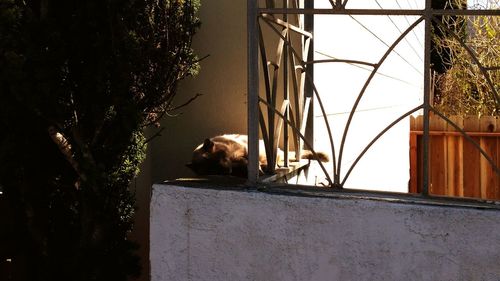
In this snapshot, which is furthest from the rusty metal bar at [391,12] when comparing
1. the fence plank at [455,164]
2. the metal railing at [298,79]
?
the fence plank at [455,164]

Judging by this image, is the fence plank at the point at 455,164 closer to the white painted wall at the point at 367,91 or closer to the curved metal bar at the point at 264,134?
the white painted wall at the point at 367,91

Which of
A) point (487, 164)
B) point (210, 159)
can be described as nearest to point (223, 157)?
point (210, 159)

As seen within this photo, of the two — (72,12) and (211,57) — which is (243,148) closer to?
(211,57)

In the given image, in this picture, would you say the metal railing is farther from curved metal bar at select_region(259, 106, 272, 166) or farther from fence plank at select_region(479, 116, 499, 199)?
fence plank at select_region(479, 116, 499, 199)

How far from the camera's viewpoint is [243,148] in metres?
4.79

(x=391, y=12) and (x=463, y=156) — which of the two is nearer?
(x=391, y=12)

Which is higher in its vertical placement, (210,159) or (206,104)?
(206,104)

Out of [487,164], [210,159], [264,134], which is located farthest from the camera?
[487,164]

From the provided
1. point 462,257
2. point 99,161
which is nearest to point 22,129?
point 99,161

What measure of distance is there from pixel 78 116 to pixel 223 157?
3.69ft

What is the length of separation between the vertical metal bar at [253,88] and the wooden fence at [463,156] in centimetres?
549

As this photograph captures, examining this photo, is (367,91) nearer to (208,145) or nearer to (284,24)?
(208,145)

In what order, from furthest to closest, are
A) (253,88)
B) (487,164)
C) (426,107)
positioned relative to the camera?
(487,164) < (253,88) < (426,107)

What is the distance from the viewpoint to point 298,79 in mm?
5023
